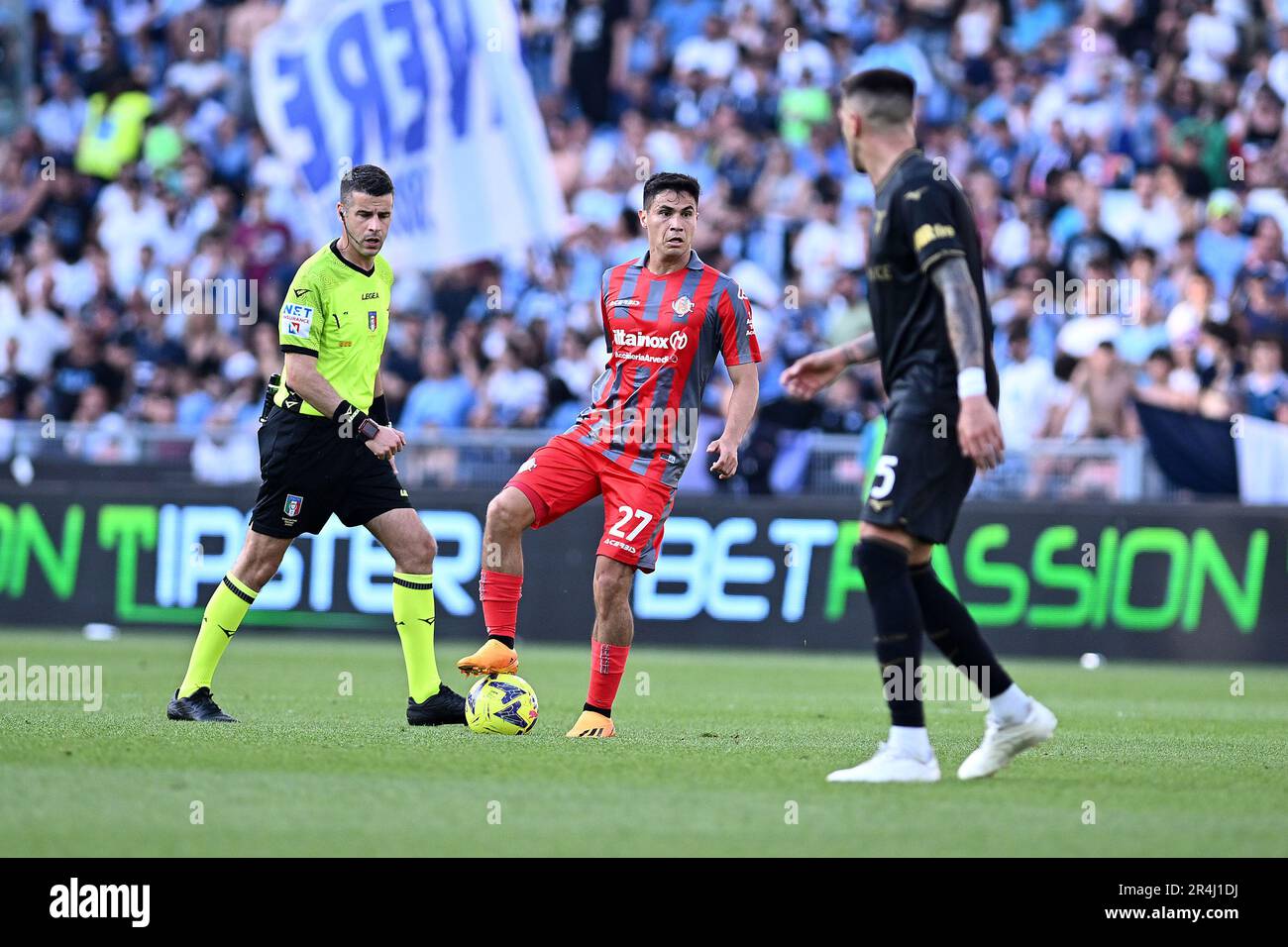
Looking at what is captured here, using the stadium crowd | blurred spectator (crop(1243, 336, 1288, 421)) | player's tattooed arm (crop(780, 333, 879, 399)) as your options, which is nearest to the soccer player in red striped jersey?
player's tattooed arm (crop(780, 333, 879, 399))

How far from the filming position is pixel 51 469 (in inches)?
687

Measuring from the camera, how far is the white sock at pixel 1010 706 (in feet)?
23.2

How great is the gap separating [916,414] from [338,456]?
128 inches

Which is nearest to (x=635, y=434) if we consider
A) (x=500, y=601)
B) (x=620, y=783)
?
(x=500, y=601)

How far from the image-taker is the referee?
8.97 m

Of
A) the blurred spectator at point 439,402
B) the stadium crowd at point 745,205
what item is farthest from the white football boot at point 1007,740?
→ the blurred spectator at point 439,402

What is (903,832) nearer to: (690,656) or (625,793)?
(625,793)

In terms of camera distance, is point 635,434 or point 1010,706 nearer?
→ point 1010,706

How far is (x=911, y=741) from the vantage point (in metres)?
6.94

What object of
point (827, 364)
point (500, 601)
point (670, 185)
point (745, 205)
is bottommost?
point (500, 601)

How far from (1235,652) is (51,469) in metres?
10.5

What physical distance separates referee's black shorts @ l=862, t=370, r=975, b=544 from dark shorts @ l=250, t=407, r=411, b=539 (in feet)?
9.60

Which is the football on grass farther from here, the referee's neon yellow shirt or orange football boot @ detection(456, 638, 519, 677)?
the referee's neon yellow shirt

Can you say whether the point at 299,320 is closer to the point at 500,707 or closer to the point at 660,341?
the point at 660,341
